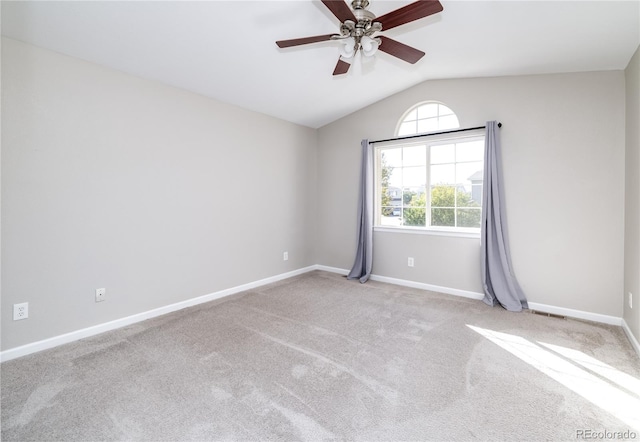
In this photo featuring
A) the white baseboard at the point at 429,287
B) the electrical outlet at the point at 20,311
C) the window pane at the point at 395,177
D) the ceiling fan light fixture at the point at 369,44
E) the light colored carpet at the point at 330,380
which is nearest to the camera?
the light colored carpet at the point at 330,380

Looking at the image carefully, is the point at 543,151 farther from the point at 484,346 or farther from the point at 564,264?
the point at 484,346

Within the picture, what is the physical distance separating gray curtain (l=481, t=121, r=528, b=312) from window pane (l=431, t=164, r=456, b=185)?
18.3 inches

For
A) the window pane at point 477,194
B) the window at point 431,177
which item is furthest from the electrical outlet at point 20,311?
the window pane at point 477,194

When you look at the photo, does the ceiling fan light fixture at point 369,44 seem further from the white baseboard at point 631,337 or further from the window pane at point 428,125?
the white baseboard at point 631,337

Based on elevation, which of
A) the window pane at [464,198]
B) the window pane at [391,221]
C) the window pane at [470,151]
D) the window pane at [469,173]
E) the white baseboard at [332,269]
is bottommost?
the white baseboard at [332,269]

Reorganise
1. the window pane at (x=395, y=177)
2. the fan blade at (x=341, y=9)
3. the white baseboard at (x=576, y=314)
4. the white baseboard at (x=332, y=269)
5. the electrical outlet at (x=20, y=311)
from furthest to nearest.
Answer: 1. the white baseboard at (x=332, y=269)
2. the window pane at (x=395, y=177)
3. the white baseboard at (x=576, y=314)
4. the electrical outlet at (x=20, y=311)
5. the fan blade at (x=341, y=9)

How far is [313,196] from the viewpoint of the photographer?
5035 millimetres

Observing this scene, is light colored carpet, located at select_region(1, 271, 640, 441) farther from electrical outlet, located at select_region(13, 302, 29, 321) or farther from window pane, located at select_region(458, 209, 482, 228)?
window pane, located at select_region(458, 209, 482, 228)

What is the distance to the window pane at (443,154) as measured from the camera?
3828mm

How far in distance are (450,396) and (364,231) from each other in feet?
8.92

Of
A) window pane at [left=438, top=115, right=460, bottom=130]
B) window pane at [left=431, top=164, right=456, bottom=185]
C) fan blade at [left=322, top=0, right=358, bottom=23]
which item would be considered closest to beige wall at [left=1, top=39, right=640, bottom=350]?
window pane at [left=438, top=115, right=460, bottom=130]

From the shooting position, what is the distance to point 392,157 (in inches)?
173

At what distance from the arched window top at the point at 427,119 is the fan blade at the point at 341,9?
2397 mm

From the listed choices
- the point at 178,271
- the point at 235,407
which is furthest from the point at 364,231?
the point at 235,407
